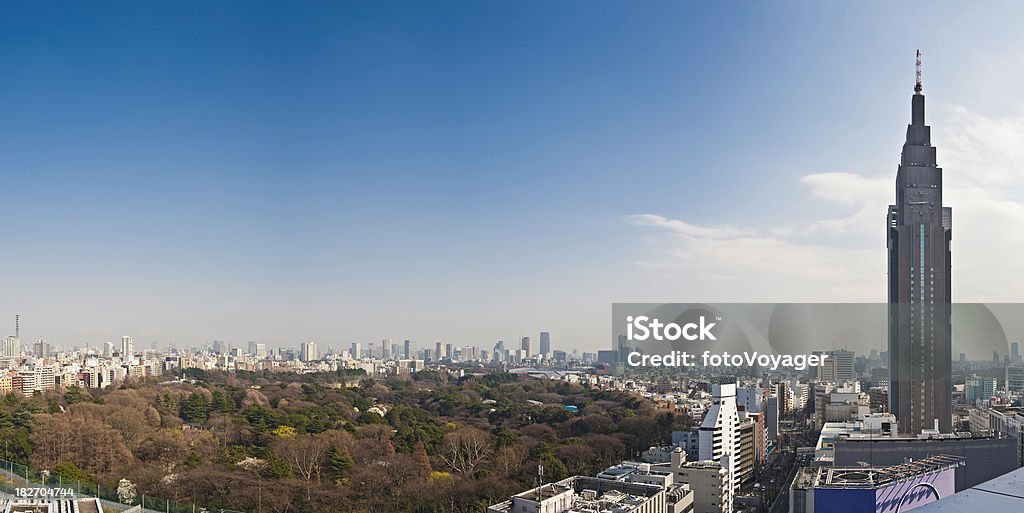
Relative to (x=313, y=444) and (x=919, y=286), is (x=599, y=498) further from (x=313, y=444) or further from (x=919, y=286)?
(x=919, y=286)

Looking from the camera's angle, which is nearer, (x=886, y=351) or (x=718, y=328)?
(x=718, y=328)

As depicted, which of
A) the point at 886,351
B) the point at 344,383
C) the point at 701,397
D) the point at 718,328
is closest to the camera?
the point at 718,328

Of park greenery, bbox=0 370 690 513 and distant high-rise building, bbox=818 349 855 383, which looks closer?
park greenery, bbox=0 370 690 513

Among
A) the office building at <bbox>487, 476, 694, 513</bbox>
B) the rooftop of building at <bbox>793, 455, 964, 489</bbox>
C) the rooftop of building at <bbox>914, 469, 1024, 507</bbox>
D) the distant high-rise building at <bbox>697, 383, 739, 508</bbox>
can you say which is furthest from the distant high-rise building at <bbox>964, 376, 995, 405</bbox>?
the rooftop of building at <bbox>914, 469, 1024, 507</bbox>

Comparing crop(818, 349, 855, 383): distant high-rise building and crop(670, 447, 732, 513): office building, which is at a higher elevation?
crop(818, 349, 855, 383): distant high-rise building

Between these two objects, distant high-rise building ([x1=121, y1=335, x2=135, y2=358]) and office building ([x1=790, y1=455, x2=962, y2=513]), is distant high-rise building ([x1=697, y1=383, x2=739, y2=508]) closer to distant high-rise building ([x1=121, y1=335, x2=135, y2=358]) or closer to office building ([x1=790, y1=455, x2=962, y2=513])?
office building ([x1=790, y1=455, x2=962, y2=513])

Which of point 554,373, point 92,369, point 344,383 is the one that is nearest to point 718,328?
point 344,383

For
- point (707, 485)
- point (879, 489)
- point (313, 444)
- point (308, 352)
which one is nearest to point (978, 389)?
point (707, 485)

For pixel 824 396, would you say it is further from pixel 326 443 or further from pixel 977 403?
pixel 326 443

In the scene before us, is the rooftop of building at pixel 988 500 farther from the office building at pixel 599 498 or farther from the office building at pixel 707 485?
the office building at pixel 707 485
